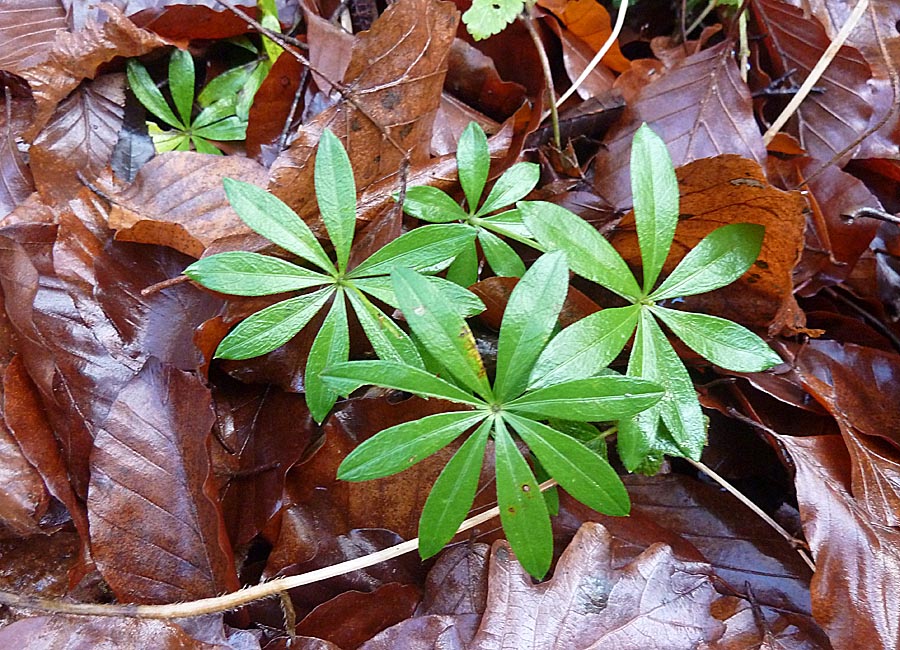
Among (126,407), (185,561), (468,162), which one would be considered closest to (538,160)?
(468,162)

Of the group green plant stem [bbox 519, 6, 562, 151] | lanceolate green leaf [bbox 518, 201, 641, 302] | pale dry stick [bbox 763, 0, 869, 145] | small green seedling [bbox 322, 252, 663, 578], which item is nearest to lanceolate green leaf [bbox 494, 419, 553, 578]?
small green seedling [bbox 322, 252, 663, 578]

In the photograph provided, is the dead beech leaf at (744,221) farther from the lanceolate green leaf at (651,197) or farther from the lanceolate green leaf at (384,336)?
the lanceolate green leaf at (384,336)

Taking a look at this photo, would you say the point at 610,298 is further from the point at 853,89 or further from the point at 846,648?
the point at 853,89

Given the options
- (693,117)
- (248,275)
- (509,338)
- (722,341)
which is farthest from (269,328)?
(693,117)

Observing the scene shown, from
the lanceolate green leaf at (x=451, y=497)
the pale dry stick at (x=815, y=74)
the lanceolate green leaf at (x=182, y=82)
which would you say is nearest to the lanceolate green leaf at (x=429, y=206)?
the lanceolate green leaf at (x=451, y=497)

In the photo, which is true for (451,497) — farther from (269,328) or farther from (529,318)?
(269,328)

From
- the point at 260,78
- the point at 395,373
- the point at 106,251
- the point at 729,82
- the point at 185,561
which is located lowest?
the point at 185,561
